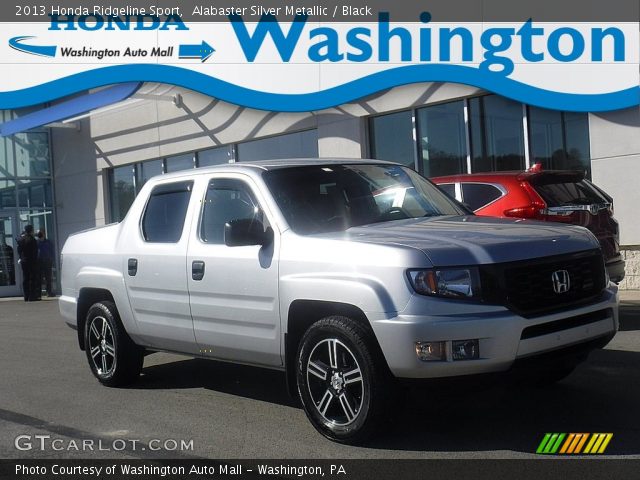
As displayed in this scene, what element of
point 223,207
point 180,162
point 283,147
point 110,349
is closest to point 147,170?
point 180,162

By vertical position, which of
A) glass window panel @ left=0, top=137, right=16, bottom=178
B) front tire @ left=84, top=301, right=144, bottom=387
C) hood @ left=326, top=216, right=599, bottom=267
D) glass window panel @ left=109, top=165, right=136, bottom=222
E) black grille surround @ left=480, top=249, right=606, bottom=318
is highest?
glass window panel @ left=0, top=137, right=16, bottom=178

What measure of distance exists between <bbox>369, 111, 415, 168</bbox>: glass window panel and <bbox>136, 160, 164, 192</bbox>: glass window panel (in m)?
7.23

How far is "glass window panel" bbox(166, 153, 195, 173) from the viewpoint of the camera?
21.3 metres

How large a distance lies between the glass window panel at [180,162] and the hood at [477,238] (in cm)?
1598

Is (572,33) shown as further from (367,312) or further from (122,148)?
(122,148)

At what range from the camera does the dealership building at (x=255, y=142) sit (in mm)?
13883

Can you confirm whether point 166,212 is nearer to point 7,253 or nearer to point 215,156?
point 215,156

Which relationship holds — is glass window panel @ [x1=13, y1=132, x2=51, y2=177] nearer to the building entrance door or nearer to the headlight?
the building entrance door

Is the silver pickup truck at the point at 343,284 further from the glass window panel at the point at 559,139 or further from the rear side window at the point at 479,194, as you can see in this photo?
the glass window panel at the point at 559,139

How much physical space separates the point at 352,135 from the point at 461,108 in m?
2.43

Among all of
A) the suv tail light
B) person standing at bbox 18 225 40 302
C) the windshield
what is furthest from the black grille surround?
person standing at bbox 18 225 40 302

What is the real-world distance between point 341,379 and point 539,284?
1299mm

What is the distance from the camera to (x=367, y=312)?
4879 mm
